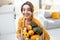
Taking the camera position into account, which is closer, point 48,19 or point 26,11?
point 26,11

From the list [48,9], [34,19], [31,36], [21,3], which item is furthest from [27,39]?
[48,9]

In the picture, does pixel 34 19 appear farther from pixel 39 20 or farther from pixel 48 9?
pixel 48 9

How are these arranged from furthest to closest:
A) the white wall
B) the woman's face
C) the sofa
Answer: the white wall
the sofa
the woman's face

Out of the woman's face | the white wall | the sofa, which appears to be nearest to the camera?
the woman's face

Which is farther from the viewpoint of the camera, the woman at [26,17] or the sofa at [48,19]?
the sofa at [48,19]

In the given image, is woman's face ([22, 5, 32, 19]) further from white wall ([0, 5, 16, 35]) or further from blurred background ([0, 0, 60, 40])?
white wall ([0, 5, 16, 35])

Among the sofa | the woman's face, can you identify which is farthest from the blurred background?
the woman's face

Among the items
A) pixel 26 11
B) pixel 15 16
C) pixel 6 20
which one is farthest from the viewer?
pixel 6 20

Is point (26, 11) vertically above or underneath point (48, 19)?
above

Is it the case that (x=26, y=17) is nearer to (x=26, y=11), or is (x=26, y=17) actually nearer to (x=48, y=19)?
(x=26, y=11)

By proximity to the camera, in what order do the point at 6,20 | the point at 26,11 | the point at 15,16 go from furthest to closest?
the point at 6,20, the point at 15,16, the point at 26,11

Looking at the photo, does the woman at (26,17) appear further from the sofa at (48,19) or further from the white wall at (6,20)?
the white wall at (6,20)

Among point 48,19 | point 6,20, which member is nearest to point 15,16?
point 6,20

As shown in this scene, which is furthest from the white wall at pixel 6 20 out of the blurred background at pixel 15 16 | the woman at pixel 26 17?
the woman at pixel 26 17
